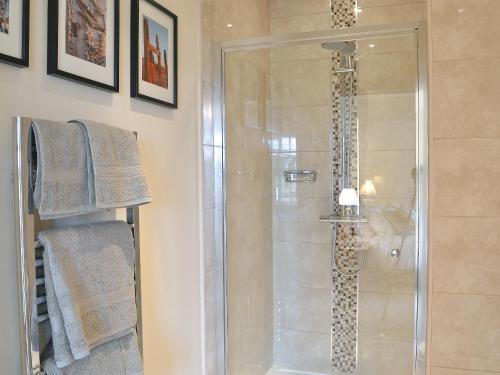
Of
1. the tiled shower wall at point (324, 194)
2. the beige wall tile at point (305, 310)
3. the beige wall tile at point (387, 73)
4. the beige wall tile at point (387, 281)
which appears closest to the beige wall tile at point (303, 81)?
the tiled shower wall at point (324, 194)

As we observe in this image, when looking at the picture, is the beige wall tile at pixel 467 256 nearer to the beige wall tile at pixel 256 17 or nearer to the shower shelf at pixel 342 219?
the shower shelf at pixel 342 219

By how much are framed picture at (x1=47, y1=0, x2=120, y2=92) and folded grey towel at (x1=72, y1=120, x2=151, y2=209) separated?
172 millimetres

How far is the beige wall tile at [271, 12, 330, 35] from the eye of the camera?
2934 millimetres

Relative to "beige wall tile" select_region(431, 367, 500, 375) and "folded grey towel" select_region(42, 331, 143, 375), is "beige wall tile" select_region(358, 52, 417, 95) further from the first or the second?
"folded grey towel" select_region(42, 331, 143, 375)

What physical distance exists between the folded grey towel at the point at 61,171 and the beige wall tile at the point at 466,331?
1.51 metres

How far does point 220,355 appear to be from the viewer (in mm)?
2266

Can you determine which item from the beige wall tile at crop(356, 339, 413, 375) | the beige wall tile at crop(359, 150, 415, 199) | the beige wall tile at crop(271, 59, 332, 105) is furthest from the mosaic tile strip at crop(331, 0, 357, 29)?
the beige wall tile at crop(356, 339, 413, 375)

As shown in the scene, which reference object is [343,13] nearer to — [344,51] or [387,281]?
[344,51]

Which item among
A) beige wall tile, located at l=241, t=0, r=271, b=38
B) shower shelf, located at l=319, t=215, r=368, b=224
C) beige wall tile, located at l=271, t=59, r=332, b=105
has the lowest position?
shower shelf, located at l=319, t=215, r=368, b=224

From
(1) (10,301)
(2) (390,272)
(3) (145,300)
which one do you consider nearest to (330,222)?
(2) (390,272)

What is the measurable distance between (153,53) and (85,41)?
39 cm

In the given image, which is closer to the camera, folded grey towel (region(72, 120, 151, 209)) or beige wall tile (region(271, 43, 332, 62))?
folded grey towel (region(72, 120, 151, 209))

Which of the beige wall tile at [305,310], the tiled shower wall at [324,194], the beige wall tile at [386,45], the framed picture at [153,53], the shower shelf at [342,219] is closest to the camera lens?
the framed picture at [153,53]

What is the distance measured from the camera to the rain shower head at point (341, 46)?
7.20 ft
